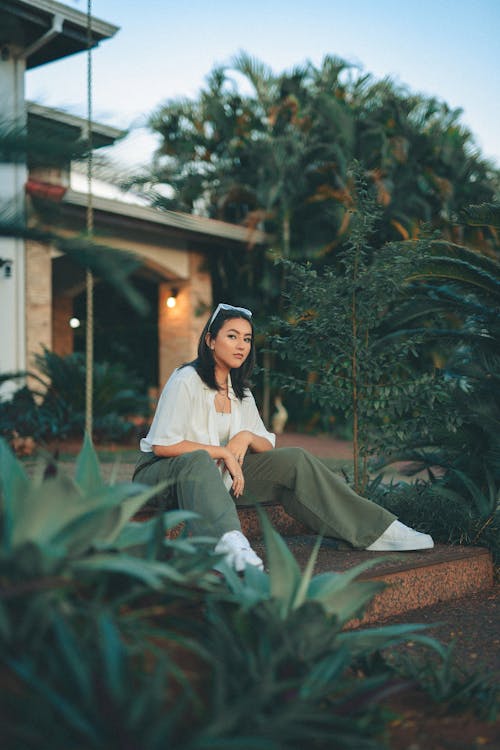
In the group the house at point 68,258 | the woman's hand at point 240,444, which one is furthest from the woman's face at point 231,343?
the house at point 68,258

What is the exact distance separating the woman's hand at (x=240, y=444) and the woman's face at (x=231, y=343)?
357mm

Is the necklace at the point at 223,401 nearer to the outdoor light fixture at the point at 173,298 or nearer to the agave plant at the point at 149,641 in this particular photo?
the agave plant at the point at 149,641

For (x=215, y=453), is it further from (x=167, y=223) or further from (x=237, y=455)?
(x=167, y=223)

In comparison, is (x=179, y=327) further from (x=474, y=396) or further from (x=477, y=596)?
(x=477, y=596)

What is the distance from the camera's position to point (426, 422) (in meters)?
4.51

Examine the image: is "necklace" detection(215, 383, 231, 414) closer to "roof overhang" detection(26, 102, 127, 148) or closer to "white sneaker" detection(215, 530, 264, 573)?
"white sneaker" detection(215, 530, 264, 573)

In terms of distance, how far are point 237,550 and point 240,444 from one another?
908 millimetres

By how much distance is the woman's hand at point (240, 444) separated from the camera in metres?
Answer: 3.62

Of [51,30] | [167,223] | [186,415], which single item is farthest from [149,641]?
[167,223]

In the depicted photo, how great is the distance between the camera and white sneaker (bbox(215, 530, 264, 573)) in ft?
8.79

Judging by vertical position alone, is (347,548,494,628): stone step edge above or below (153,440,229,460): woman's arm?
below

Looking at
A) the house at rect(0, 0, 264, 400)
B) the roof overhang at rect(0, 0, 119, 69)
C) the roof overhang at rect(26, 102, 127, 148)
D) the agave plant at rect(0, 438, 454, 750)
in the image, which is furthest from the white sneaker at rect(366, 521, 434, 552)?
the roof overhang at rect(0, 0, 119, 69)

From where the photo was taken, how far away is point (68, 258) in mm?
7043

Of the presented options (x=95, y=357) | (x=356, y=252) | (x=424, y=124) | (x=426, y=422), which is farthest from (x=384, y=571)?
(x=424, y=124)
